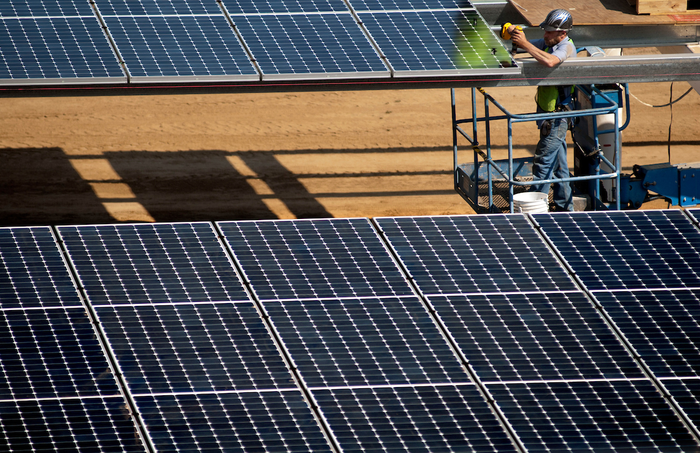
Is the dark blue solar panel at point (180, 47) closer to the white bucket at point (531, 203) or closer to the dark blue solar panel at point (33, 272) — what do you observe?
the dark blue solar panel at point (33, 272)

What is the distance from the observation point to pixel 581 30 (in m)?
15.6

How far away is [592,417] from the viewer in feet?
26.9

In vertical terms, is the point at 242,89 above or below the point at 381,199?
above

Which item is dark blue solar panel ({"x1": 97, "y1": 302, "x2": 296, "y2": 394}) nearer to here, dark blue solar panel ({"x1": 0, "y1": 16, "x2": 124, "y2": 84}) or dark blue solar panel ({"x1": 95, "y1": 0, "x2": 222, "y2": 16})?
dark blue solar panel ({"x1": 0, "y1": 16, "x2": 124, "y2": 84})

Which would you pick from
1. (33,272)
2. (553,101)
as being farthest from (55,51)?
(553,101)

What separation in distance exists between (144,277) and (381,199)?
36.7 feet

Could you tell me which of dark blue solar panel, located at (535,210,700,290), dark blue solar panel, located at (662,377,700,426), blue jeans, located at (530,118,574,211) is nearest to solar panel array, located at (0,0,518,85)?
blue jeans, located at (530,118,574,211)

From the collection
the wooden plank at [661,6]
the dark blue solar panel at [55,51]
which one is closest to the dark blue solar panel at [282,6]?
the dark blue solar panel at [55,51]

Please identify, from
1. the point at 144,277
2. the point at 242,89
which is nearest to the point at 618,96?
the point at 242,89

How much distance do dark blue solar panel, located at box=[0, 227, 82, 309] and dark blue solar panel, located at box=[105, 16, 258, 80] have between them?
3543 mm

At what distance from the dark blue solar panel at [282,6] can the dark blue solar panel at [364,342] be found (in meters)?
6.83

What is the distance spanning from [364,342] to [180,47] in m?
6.76

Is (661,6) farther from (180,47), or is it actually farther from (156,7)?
(156,7)

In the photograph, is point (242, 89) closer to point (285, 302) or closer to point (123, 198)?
point (285, 302)
